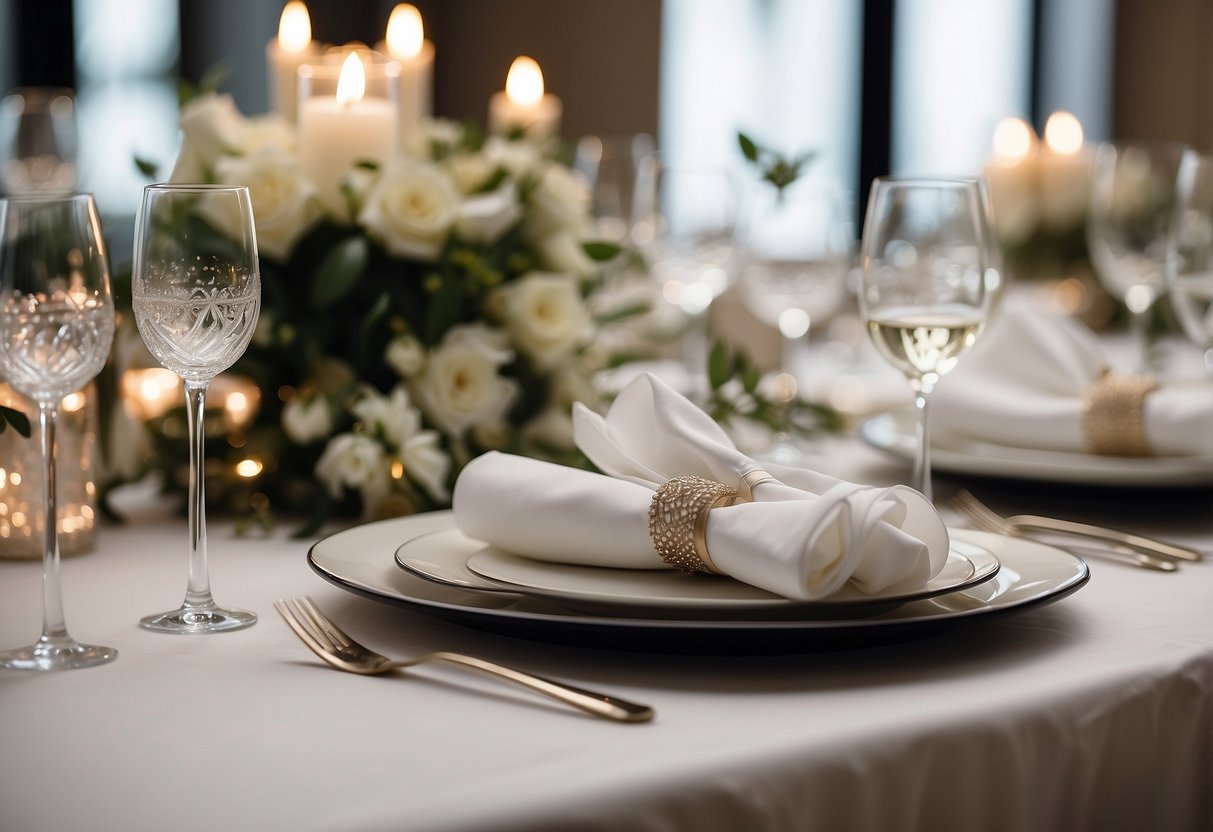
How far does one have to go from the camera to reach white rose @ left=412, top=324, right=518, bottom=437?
1.28 meters

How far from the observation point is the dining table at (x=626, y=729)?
1.99 ft

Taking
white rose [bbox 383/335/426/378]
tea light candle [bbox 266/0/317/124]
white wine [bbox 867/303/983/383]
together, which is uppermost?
tea light candle [bbox 266/0/317/124]

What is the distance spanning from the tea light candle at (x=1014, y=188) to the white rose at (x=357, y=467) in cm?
242

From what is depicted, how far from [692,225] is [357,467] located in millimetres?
630

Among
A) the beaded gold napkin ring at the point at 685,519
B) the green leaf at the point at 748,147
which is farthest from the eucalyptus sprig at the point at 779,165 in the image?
the beaded gold napkin ring at the point at 685,519

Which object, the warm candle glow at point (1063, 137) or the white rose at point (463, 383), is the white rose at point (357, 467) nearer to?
the white rose at point (463, 383)

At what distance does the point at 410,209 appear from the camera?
129cm

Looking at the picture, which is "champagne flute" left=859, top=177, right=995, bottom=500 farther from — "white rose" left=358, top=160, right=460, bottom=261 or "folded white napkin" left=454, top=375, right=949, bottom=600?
"white rose" left=358, top=160, right=460, bottom=261

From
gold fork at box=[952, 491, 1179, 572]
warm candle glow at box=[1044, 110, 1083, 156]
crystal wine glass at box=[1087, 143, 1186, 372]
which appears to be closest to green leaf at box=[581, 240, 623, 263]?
gold fork at box=[952, 491, 1179, 572]

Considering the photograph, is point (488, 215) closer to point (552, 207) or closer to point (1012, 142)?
point (552, 207)

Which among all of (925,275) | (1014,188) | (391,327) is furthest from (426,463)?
(1014,188)

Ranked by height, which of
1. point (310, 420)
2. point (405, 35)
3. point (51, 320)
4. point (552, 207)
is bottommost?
point (310, 420)

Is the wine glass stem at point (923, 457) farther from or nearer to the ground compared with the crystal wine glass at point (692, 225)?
nearer to the ground

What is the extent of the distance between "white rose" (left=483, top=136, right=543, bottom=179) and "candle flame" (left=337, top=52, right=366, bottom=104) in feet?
0.52
